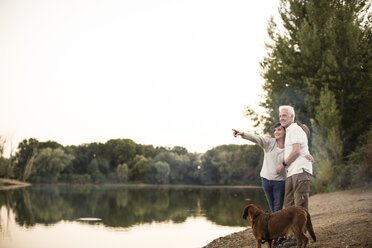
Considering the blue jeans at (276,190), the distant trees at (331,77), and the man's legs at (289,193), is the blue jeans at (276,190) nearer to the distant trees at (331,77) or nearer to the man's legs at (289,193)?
the man's legs at (289,193)

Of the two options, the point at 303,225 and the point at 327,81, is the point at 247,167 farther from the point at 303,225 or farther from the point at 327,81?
the point at 303,225

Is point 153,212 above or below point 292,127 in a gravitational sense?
below

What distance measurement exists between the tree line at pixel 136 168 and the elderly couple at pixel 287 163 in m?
53.3

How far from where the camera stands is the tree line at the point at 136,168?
214 feet

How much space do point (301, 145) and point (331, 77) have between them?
13505 mm

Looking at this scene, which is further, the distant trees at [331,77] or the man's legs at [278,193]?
the distant trees at [331,77]

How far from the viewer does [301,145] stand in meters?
5.51

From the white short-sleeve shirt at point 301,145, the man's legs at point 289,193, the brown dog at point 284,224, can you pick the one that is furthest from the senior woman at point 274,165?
the brown dog at point 284,224

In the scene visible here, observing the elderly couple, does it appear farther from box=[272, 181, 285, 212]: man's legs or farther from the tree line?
the tree line

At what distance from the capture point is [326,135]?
18.2m


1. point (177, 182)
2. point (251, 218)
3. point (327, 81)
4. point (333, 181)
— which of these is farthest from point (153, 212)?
point (177, 182)

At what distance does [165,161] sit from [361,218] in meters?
68.6

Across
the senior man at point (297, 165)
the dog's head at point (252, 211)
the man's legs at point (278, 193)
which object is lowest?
the dog's head at point (252, 211)

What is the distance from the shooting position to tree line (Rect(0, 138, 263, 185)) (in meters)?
65.1
